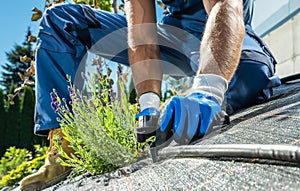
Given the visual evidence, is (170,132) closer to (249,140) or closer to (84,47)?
(249,140)

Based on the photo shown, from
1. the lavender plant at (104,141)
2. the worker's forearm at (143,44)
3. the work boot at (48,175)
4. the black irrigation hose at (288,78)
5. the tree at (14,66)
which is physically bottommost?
the work boot at (48,175)

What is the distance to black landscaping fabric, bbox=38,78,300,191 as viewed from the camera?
0.49m

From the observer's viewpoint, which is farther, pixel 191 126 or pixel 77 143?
pixel 77 143

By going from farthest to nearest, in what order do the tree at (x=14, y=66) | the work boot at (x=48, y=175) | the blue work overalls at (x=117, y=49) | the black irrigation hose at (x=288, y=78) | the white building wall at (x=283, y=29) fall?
the tree at (x=14, y=66) → the white building wall at (x=283, y=29) → the black irrigation hose at (x=288, y=78) → the blue work overalls at (x=117, y=49) → the work boot at (x=48, y=175)

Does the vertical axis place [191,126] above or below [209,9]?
below

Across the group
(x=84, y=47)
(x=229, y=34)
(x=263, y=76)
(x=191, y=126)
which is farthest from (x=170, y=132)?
(x=84, y=47)

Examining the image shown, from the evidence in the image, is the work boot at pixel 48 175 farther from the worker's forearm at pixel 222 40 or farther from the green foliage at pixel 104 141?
the worker's forearm at pixel 222 40

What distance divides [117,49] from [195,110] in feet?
3.92

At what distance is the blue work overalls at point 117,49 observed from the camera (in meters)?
1.46

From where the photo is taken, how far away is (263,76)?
1450 mm

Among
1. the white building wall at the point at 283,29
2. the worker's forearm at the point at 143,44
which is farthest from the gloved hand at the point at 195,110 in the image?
the white building wall at the point at 283,29

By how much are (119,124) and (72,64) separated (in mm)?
612

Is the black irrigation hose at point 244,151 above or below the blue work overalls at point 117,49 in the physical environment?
below

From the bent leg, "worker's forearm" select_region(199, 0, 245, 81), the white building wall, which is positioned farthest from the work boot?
the white building wall
